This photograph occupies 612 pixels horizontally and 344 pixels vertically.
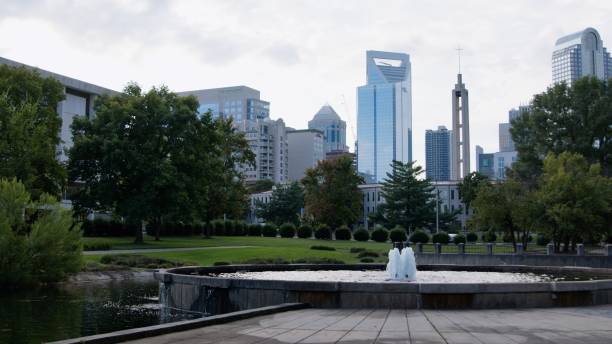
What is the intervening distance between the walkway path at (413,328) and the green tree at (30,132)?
112 ft

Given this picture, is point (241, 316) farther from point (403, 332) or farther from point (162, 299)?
point (162, 299)

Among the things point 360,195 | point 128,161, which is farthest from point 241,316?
point 360,195

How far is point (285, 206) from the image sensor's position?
404ft

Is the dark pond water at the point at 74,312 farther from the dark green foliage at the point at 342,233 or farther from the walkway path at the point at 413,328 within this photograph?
the dark green foliage at the point at 342,233

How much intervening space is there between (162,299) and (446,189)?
113577 millimetres

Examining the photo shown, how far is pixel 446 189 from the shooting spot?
129000 millimetres

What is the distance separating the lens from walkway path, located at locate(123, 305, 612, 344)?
1061cm

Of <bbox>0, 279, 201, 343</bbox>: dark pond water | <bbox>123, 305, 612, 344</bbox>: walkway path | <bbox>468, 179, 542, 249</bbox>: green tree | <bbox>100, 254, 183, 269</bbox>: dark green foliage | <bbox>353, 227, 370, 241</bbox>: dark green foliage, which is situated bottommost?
<bbox>0, 279, 201, 343</bbox>: dark pond water

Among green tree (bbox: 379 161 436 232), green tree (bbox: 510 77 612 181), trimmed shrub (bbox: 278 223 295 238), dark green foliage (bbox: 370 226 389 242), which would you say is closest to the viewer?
green tree (bbox: 510 77 612 181)

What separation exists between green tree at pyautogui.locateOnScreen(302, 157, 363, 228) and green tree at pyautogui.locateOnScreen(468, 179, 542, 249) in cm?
3651

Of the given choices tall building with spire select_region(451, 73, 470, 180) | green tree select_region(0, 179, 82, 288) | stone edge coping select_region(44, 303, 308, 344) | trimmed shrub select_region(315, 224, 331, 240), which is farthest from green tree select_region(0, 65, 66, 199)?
tall building with spire select_region(451, 73, 470, 180)

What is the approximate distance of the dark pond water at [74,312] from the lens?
54.0ft

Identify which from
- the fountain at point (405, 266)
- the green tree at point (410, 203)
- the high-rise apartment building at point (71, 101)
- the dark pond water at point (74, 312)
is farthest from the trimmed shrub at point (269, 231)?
the fountain at point (405, 266)

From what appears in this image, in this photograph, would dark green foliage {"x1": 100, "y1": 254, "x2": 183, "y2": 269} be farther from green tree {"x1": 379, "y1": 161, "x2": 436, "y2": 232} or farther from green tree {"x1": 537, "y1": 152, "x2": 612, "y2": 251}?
green tree {"x1": 379, "y1": 161, "x2": 436, "y2": 232}
